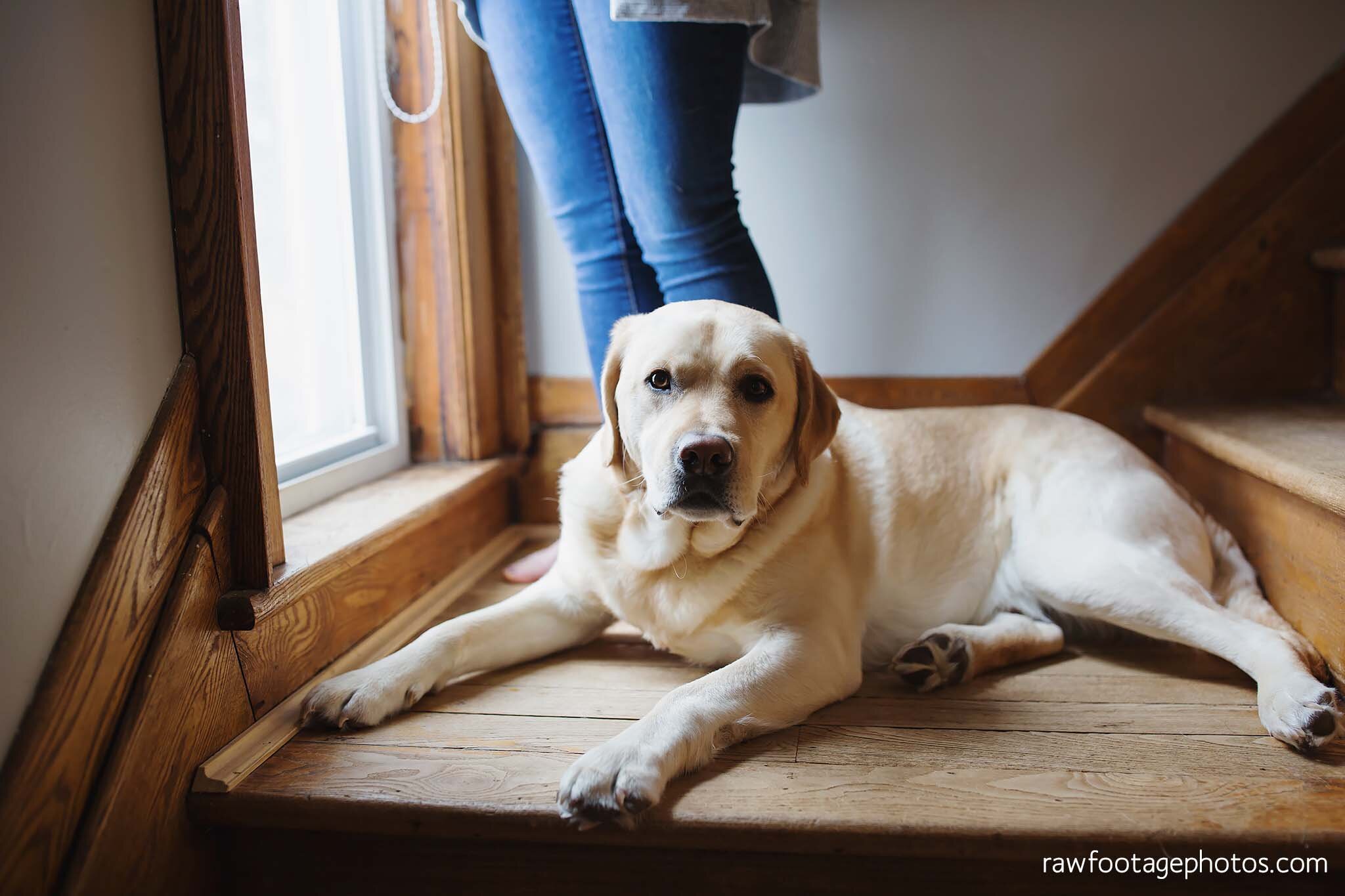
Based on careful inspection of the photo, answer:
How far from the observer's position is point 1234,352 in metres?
2.37

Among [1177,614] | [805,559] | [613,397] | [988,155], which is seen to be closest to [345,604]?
[613,397]

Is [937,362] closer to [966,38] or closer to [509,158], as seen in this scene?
[966,38]

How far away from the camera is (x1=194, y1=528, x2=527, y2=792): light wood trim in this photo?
4.15 feet

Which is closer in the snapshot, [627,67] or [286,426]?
[627,67]

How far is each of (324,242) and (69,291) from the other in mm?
1054

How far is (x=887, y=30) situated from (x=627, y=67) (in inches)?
41.9

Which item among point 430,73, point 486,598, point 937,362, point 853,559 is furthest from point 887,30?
point 486,598

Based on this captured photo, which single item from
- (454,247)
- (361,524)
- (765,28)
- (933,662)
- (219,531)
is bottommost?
(933,662)

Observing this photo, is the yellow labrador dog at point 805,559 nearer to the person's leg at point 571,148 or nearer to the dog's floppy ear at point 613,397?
the dog's floppy ear at point 613,397

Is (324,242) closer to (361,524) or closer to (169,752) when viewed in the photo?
(361,524)

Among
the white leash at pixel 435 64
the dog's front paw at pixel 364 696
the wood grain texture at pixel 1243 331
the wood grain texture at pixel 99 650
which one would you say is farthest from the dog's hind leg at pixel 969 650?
the white leash at pixel 435 64

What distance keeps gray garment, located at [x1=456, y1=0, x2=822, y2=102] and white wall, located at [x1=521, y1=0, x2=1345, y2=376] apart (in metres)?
0.34

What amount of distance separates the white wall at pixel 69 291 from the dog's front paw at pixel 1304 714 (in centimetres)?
167

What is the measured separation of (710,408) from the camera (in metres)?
1.39
